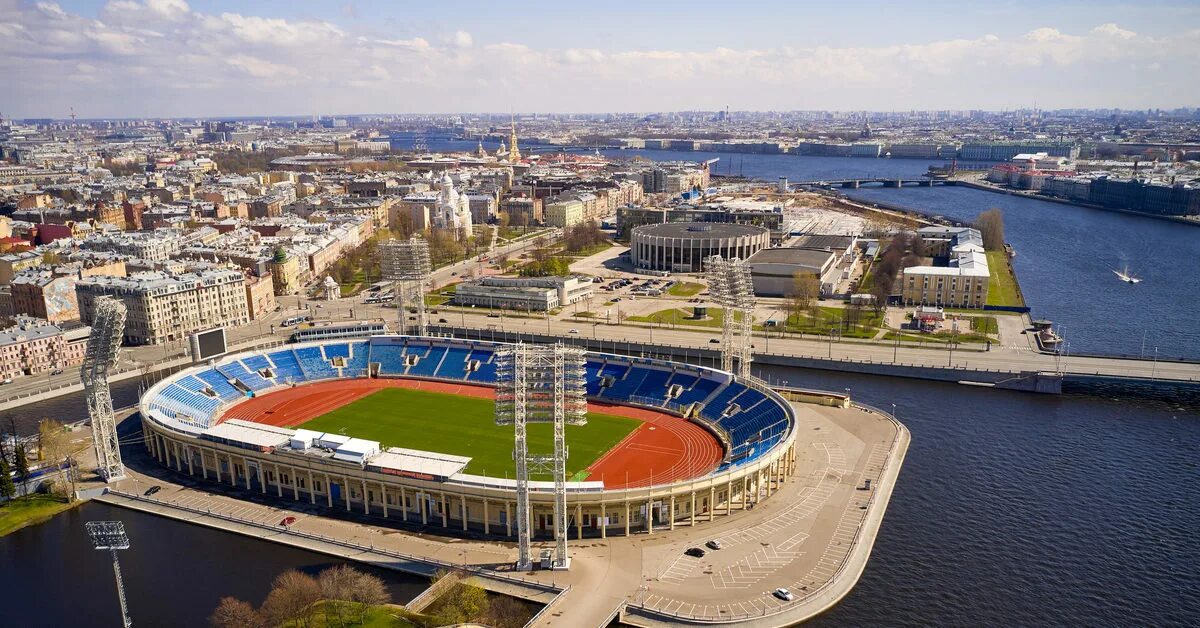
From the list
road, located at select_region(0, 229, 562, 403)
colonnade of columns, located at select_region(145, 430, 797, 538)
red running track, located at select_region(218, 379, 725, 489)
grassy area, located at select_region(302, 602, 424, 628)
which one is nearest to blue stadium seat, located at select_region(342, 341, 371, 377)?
red running track, located at select_region(218, 379, 725, 489)

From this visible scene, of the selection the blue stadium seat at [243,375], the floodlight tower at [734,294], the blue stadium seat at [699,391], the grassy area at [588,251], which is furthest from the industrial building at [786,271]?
the blue stadium seat at [243,375]

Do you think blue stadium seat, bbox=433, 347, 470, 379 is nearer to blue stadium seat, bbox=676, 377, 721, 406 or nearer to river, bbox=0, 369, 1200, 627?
blue stadium seat, bbox=676, 377, 721, 406

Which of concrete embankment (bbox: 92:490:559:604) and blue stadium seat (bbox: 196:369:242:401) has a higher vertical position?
blue stadium seat (bbox: 196:369:242:401)

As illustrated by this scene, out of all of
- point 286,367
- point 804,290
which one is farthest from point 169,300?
point 804,290

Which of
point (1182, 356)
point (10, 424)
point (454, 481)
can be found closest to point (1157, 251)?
point (1182, 356)

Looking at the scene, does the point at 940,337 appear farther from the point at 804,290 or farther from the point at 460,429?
the point at 460,429

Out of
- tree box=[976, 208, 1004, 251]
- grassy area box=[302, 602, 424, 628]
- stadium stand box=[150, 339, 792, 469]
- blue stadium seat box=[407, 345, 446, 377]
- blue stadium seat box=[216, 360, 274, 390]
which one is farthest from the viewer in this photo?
tree box=[976, 208, 1004, 251]

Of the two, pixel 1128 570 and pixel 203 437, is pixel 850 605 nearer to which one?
pixel 1128 570
